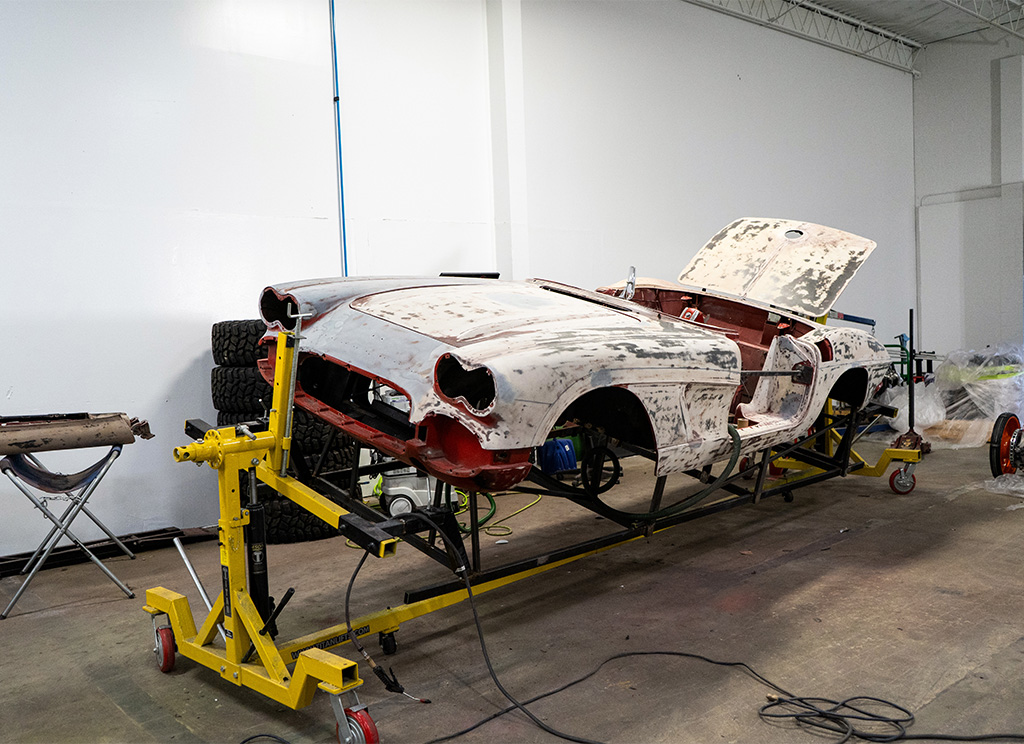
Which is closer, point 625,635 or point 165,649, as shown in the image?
point 165,649

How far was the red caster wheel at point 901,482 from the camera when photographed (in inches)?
233

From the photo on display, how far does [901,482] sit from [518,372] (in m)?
4.43

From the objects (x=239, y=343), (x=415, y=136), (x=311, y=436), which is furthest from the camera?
(x=415, y=136)

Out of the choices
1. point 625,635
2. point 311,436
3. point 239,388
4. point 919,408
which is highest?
point 239,388

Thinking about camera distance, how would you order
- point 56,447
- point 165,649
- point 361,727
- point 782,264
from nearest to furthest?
point 361,727
point 165,649
point 56,447
point 782,264

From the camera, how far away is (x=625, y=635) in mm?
3445

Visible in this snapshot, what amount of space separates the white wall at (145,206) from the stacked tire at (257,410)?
1.26 feet

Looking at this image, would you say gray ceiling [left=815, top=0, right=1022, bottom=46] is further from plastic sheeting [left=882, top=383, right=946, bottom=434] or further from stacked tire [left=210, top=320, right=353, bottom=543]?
stacked tire [left=210, top=320, right=353, bottom=543]

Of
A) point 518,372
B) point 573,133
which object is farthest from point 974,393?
point 518,372

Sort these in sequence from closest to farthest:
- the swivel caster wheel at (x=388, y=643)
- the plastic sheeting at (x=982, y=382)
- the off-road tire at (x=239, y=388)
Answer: the swivel caster wheel at (x=388, y=643) → the off-road tire at (x=239, y=388) → the plastic sheeting at (x=982, y=382)

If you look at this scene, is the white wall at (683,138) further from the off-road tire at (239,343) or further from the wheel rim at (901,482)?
the wheel rim at (901,482)

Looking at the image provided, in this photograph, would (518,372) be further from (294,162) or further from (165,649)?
(294,162)

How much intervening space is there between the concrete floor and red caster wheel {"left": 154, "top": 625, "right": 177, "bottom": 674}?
0.04 metres

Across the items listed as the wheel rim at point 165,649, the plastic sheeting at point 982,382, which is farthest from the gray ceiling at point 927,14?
the wheel rim at point 165,649
